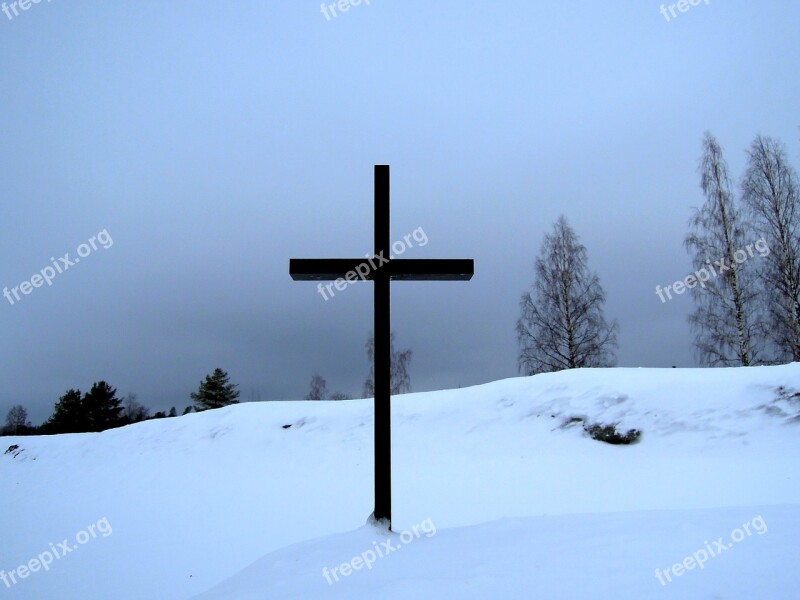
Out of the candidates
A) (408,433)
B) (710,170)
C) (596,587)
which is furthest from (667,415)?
(710,170)

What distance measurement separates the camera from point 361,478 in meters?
8.30

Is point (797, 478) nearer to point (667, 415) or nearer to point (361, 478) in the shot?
point (667, 415)

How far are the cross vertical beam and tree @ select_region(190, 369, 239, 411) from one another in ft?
125

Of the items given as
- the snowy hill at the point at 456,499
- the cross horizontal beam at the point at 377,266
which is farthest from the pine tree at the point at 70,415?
the cross horizontal beam at the point at 377,266

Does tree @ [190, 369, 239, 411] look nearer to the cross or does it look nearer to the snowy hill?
the snowy hill

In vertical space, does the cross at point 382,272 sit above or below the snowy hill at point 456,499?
above

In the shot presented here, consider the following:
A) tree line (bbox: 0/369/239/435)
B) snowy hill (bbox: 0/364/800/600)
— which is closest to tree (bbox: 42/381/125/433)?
tree line (bbox: 0/369/239/435)

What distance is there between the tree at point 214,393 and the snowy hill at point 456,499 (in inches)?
1056

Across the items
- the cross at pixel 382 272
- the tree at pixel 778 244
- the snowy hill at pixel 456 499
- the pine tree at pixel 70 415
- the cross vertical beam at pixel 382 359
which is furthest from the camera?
the pine tree at pixel 70 415

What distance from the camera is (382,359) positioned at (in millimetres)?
5008

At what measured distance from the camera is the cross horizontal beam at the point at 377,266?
5141mm

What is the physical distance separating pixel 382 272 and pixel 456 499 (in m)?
3.72

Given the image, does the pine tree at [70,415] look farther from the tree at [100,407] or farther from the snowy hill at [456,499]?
the snowy hill at [456,499]

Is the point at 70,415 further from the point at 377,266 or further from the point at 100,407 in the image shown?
the point at 377,266
